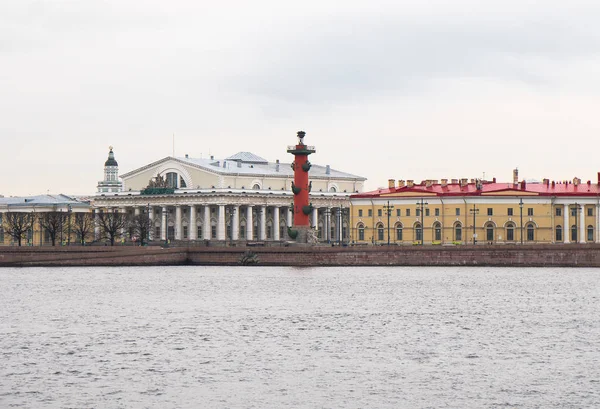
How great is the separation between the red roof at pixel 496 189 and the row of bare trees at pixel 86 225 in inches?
592

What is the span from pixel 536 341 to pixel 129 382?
1022 cm

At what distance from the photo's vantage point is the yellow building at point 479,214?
7519 centimetres

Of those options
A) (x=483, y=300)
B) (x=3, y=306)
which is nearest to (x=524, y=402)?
(x=483, y=300)

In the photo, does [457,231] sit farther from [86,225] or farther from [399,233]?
[86,225]

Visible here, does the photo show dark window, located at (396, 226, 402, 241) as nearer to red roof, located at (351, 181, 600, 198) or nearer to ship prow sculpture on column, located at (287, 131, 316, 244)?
red roof, located at (351, 181, 600, 198)

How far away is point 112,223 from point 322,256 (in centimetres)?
2894

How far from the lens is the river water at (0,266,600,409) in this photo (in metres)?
23.5

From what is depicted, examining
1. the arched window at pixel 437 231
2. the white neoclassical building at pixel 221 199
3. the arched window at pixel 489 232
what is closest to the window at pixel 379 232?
the arched window at pixel 437 231

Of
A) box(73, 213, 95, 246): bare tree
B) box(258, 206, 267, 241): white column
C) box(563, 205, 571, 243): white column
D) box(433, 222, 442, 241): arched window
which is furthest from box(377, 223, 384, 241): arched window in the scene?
box(73, 213, 95, 246): bare tree

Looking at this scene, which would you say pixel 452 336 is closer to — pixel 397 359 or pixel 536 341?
pixel 536 341

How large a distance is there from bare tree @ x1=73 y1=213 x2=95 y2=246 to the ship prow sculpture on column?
910 inches

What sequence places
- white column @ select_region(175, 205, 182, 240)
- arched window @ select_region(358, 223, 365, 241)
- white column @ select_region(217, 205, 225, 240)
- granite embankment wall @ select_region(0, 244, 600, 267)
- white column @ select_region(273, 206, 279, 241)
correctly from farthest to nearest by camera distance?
white column @ select_region(273, 206, 279, 241) < white column @ select_region(175, 205, 182, 240) < white column @ select_region(217, 205, 225, 240) < arched window @ select_region(358, 223, 365, 241) < granite embankment wall @ select_region(0, 244, 600, 267)

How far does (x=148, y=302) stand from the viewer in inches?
1652

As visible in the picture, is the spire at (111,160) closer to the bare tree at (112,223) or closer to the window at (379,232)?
the bare tree at (112,223)
